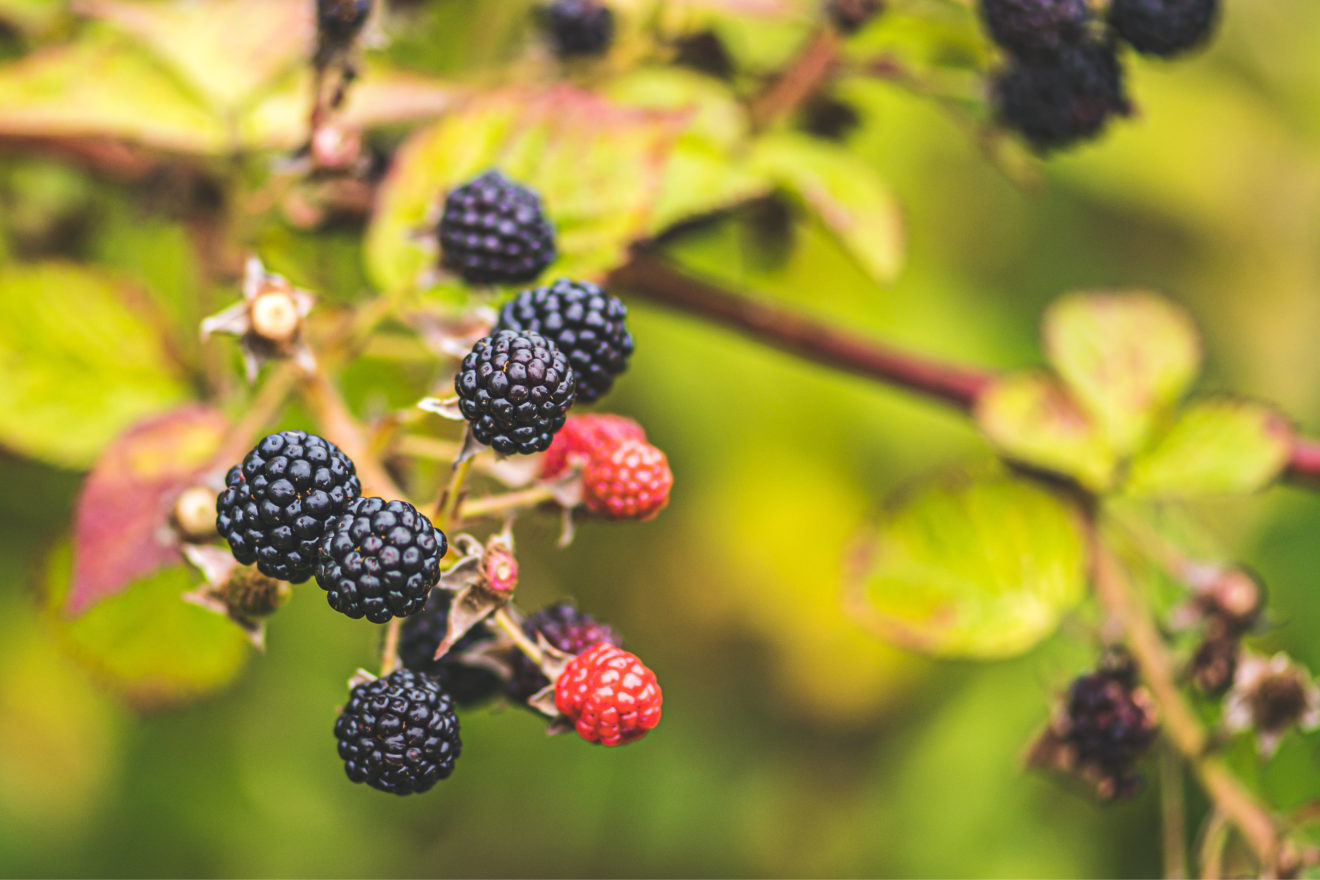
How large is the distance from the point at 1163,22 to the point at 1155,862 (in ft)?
3.61

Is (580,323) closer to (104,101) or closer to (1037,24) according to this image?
(1037,24)

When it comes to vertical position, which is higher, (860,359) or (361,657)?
(860,359)

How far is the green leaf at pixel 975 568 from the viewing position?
1.19 m

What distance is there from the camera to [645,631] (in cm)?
233

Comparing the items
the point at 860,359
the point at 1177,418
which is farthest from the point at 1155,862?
the point at 860,359

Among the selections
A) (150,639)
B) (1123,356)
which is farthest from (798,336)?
(150,639)

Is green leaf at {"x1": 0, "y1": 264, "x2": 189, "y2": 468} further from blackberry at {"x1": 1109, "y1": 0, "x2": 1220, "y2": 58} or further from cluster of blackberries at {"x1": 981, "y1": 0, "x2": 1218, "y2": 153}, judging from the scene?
blackberry at {"x1": 1109, "y1": 0, "x2": 1220, "y2": 58}

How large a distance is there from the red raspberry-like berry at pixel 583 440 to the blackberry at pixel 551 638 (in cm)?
11

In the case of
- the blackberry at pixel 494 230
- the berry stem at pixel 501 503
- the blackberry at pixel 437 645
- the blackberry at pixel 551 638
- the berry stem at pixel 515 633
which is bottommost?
the blackberry at pixel 437 645

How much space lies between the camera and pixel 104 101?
116cm

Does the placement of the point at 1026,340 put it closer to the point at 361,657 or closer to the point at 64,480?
the point at 361,657

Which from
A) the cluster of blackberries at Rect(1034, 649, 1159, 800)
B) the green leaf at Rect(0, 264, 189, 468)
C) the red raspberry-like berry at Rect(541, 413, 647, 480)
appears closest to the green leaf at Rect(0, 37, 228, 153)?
the green leaf at Rect(0, 264, 189, 468)

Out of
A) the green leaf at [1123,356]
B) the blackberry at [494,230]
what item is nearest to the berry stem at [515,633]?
the blackberry at [494,230]

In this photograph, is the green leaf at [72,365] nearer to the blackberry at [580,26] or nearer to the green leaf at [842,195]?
the blackberry at [580,26]
